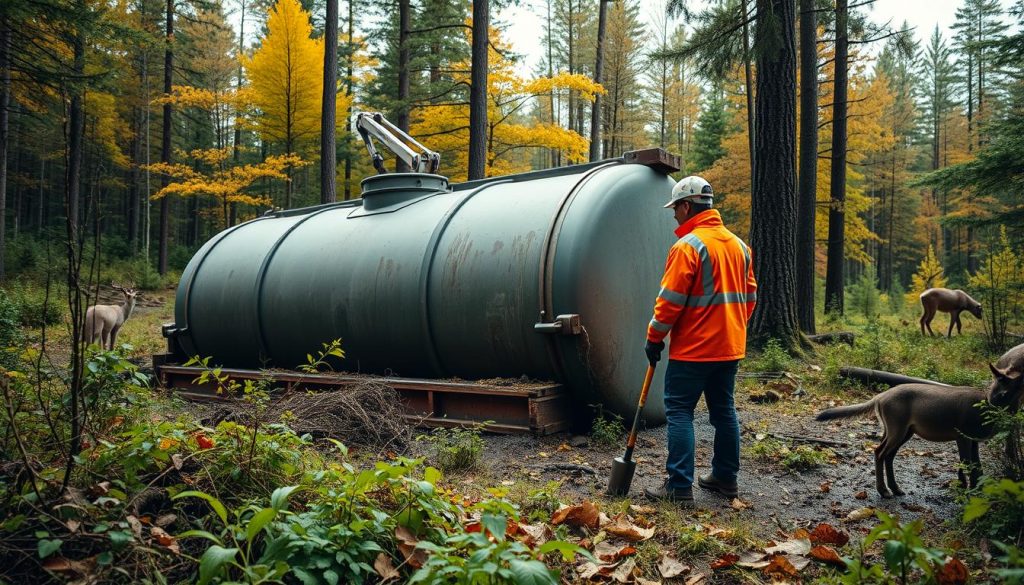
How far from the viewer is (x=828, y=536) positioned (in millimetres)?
3711

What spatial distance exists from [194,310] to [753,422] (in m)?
7.20

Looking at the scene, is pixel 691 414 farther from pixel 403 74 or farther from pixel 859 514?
pixel 403 74

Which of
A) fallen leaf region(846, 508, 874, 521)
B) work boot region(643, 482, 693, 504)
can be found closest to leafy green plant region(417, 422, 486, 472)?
work boot region(643, 482, 693, 504)

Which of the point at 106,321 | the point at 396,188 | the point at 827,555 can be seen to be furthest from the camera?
the point at 106,321

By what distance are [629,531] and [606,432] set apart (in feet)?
6.96

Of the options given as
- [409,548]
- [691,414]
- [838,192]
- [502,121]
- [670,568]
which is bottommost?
[670,568]

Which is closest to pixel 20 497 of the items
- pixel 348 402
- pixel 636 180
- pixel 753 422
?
pixel 348 402

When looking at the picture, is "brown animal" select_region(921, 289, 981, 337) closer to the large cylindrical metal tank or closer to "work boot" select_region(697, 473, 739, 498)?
the large cylindrical metal tank

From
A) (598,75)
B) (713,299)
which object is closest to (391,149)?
(713,299)

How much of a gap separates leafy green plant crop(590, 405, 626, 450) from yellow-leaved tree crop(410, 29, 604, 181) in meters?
14.0

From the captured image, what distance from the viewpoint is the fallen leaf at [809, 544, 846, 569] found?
3.38 m

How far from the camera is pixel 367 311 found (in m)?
7.12

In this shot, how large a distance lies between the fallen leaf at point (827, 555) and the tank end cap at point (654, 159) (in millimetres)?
4100

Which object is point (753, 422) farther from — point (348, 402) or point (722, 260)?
point (348, 402)
